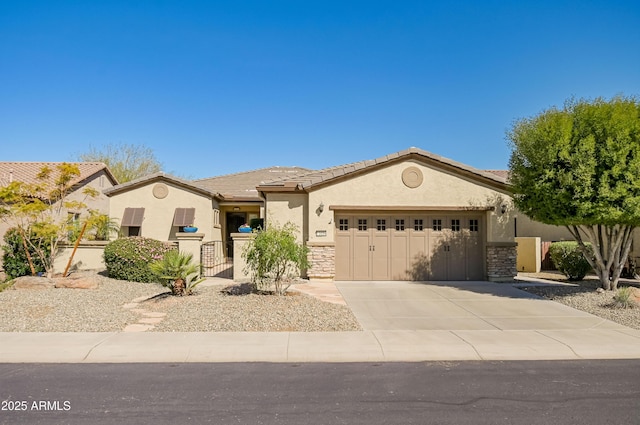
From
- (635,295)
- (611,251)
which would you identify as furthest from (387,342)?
(611,251)

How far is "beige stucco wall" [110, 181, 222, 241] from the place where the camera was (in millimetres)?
20219

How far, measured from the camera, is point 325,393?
5.74 metres

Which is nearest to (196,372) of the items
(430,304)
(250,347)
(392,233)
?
(250,347)

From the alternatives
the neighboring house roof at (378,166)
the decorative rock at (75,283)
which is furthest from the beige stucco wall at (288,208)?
the decorative rock at (75,283)

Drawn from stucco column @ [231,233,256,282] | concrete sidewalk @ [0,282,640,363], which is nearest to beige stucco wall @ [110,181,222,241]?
stucco column @ [231,233,256,282]

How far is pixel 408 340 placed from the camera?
8250 mm

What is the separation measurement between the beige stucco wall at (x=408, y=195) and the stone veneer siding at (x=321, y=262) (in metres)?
0.36

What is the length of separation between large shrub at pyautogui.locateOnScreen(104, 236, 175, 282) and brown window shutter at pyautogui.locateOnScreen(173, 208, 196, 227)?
506cm

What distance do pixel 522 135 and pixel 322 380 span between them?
Answer: 31.1 feet

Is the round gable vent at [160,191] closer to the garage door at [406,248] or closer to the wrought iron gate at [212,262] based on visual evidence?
the wrought iron gate at [212,262]

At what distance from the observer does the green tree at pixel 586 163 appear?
1097 cm

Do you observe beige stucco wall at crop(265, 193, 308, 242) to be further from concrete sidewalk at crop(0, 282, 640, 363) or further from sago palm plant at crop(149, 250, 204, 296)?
concrete sidewalk at crop(0, 282, 640, 363)

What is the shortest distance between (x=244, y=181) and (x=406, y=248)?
13.8 m

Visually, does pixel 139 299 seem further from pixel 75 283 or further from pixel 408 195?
pixel 408 195
